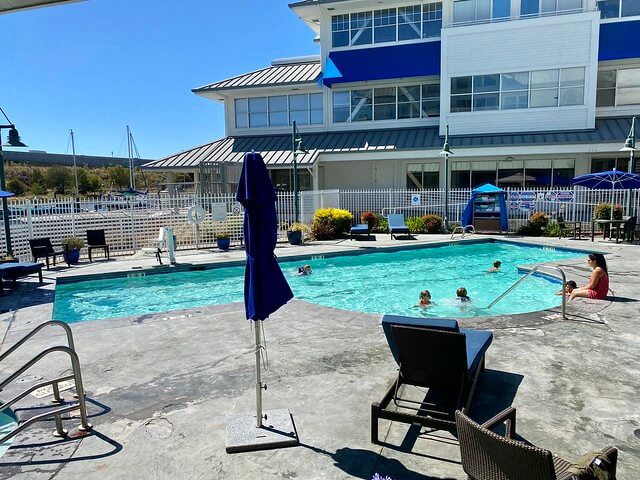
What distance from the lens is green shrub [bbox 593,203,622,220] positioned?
58.6 ft

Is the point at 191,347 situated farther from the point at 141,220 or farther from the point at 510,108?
the point at 510,108

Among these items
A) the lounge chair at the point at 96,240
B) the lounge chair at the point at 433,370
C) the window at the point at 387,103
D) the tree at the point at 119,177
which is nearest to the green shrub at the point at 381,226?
the window at the point at 387,103

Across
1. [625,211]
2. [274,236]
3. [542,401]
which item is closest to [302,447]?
[274,236]

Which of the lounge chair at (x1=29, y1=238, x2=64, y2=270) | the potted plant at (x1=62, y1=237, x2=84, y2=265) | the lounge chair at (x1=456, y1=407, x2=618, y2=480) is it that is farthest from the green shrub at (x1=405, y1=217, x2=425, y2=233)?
the lounge chair at (x1=456, y1=407, x2=618, y2=480)

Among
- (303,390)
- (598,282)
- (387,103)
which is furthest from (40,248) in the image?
(387,103)

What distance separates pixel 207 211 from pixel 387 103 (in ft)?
43.8

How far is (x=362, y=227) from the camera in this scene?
19125mm

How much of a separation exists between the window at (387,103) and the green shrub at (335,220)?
9.16m

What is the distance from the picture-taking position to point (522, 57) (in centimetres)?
2266

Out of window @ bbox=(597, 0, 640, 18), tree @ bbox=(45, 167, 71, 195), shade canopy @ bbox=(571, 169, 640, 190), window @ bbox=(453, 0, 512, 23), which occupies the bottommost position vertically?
shade canopy @ bbox=(571, 169, 640, 190)

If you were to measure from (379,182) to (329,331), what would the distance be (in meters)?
20.7

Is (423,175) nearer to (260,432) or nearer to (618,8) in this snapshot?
(618,8)

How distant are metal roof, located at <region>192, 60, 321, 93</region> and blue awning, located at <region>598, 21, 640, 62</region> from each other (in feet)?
47.2

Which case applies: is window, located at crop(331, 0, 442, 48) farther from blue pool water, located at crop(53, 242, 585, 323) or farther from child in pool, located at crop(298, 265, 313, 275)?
child in pool, located at crop(298, 265, 313, 275)
